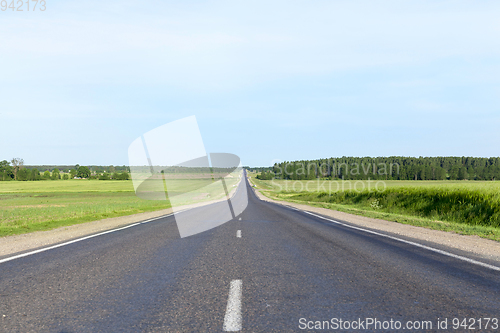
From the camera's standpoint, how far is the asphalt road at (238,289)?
12.0 ft

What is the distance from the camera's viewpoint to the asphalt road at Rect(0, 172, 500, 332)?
144 inches

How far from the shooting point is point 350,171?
149m

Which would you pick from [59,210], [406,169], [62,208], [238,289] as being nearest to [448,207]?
[238,289]

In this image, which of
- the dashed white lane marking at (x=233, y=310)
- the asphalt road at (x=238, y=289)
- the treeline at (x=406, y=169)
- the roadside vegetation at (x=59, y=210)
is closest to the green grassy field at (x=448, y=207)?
the asphalt road at (x=238, y=289)

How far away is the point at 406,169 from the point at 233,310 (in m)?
144

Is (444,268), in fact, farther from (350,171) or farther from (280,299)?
(350,171)

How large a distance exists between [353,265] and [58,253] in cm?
652

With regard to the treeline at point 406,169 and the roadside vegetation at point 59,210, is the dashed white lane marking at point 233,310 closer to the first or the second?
the roadside vegetation at point 59,210

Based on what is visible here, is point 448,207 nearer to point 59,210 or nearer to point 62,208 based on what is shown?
point 59,210

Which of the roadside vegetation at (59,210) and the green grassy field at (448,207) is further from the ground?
the green grassy field at (448,207)

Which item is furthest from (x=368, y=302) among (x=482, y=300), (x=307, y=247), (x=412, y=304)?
(x=307, y=247)

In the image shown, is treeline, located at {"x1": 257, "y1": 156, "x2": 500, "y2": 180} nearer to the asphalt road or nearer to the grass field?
the grass field

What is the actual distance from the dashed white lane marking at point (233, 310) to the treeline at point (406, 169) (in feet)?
453

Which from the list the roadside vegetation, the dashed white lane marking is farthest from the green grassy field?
the roadside vegetation
